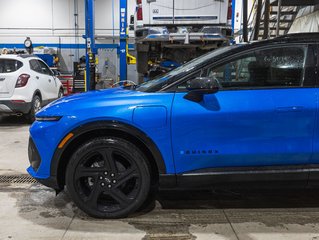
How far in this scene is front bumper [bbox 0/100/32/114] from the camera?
845 centimetres

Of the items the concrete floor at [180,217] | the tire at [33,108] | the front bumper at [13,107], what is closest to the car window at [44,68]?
the tire at [33,108]

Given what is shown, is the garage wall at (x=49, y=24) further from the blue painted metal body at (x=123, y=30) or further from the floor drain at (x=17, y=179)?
the floor drain at (x=17, y=179)

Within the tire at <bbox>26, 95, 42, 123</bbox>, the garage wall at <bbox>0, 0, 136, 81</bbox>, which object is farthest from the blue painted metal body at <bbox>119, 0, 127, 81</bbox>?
the garage wall at <bbox>0, 0, 136, 81</bbox>

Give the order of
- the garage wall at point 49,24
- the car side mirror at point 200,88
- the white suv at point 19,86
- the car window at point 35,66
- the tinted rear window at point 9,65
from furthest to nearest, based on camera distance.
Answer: the garage wall at point 49,24
the car window at point 35,66
the tinted rear window at point 9,65
the white suv at point 19,86
the car side mirror at point 200,88

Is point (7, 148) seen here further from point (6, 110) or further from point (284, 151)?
point (284, 151)

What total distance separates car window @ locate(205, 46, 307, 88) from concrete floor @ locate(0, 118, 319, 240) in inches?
50.7

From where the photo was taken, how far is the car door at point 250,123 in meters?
3.32

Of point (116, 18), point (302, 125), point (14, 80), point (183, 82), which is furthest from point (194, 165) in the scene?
point (116, 18)

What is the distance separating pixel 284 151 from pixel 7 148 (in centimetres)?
498

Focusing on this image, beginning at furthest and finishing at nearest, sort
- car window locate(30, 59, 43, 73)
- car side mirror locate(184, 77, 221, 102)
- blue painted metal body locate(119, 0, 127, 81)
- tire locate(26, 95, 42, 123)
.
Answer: blue painted metal body locate(119, 0, 127, 81), car window locate(30, 59, 43, 73), tire locate(26, 95, 42, 123), car side mirror locate(184, 77, 221, 102)

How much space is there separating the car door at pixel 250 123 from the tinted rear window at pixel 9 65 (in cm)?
631

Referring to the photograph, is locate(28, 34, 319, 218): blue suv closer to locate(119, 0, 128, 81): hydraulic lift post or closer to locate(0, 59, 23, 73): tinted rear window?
locate(0, 59, 23, 73): tinted rear window

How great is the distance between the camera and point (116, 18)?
19.9 meters

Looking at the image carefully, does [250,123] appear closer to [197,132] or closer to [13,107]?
[197,132]
